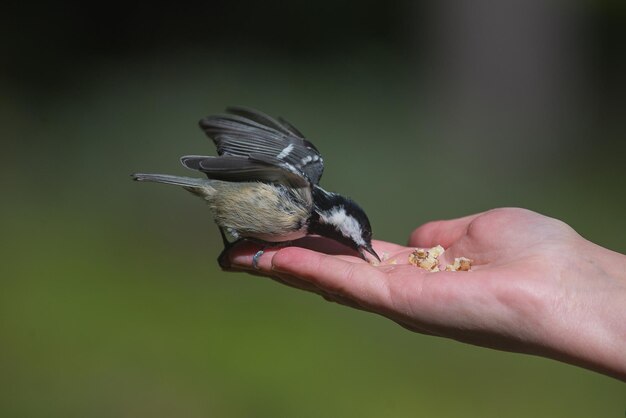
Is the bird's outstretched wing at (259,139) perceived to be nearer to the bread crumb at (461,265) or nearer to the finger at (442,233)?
the finger at (442,233)

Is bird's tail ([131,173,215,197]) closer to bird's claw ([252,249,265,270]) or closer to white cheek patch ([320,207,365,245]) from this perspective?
bird's claw ([252,249,265,270])

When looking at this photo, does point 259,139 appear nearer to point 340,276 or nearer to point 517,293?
point 340,276


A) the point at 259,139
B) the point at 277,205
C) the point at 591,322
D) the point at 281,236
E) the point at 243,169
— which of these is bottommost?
the point at 591,322

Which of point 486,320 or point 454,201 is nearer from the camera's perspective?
point 486,320

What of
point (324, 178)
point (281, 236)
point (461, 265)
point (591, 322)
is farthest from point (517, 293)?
point (324, 178)

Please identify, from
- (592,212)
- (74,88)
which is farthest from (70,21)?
(592,212)

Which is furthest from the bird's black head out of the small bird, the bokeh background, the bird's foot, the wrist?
the bokeh background

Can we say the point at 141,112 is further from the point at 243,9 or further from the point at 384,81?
the point at 384,81

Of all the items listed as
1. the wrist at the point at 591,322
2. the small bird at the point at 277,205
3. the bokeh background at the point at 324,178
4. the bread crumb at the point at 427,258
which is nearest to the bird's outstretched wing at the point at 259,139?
the small bird at the point at 277,205
